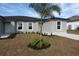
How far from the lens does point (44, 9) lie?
4809 mm

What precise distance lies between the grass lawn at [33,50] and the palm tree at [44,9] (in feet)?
1.49

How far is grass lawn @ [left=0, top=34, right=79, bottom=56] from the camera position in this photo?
4738 mm

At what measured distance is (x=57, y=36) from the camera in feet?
16.0

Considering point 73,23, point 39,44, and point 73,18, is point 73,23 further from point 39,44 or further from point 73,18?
point 39,44

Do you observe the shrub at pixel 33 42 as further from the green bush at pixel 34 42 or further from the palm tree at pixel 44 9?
the palm tree at pixel 44 9

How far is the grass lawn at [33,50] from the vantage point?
474 centimetres

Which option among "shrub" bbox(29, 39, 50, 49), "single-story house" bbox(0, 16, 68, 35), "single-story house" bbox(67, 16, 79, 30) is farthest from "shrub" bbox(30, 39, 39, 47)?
"single-story house" bbox(67, 16, 79, 30)

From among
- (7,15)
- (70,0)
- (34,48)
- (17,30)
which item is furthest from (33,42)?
(70,0)

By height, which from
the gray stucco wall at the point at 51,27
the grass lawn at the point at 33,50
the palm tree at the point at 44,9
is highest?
the palm tree at the point at 44,9

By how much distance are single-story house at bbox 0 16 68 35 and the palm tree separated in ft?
0.35

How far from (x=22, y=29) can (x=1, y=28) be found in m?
0.44

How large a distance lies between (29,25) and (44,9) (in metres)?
0.46

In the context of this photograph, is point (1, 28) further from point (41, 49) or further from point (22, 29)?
point (41, 49)

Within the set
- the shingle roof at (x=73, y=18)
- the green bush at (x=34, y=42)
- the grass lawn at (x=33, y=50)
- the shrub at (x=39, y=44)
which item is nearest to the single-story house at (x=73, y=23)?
the shingle roof at (x=73, y=18)
